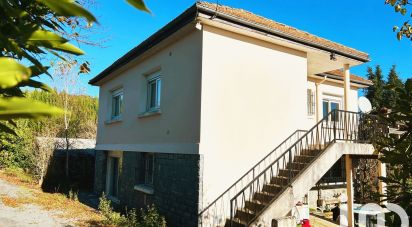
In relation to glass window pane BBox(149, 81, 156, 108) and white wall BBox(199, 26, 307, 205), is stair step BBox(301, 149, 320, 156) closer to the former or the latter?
white wall BBox(199, 26, 307, 205)

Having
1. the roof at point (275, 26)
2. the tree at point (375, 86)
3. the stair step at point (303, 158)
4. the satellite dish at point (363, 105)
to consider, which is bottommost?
the stair step at point (303, 158)

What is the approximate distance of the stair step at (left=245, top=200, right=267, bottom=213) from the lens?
317 inches

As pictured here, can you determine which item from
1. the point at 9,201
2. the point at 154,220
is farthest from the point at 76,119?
the point at 154,220

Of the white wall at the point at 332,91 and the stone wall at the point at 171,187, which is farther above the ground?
the white wall at the point at 332,91

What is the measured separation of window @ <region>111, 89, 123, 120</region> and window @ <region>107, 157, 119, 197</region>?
1.90 meters

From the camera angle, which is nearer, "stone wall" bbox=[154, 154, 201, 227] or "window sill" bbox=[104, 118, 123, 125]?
"stone wall" bbox=[154, 154, 201, 227]

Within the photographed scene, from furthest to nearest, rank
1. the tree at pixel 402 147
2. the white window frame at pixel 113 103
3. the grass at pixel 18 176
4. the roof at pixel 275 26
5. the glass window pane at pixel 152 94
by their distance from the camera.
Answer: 1. the grass at pixel 18 176
2. the white window frame at pixel 113 103
3. the glass window pane at pixel 152 94
4. the roof at pixel 275 26
5. the tree at pixel 402 147

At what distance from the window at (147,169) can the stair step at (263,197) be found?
3904mm

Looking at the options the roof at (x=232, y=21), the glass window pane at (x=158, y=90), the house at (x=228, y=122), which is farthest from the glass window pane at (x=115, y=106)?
the glass window pane at (x=158, y=90)

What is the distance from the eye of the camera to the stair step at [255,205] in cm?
805

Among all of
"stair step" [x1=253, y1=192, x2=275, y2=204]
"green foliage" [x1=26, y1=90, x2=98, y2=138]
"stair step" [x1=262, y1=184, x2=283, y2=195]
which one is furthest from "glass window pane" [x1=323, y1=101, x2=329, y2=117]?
"green foliage" [x1=26, y1=90, x2=98, y2=138]

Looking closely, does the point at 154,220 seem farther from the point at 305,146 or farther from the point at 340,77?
the point at 340,77

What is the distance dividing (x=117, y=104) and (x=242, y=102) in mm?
7716

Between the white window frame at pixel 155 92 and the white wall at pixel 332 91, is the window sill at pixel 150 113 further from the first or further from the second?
the white wall at pixel 332 91
